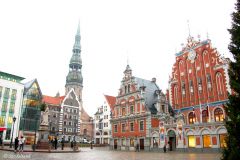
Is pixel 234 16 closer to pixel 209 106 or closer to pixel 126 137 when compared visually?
pixel 209 106

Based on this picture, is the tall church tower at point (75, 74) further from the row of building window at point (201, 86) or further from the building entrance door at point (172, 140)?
the building entrance door at point (172, 140)

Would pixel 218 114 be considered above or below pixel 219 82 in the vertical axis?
below

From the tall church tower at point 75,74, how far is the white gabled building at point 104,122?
3875cm

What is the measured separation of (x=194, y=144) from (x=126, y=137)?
16.8 metres

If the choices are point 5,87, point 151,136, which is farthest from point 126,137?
point 5,87

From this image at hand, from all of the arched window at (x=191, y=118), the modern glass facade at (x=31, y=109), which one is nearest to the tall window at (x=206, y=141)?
the arched window at (x=191, y=118)

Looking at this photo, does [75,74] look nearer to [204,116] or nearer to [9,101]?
[9,101]

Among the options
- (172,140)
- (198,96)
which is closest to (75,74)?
(172,140)

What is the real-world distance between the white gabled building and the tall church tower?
1526 inches

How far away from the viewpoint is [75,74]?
397ft

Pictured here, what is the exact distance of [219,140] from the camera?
3394cm

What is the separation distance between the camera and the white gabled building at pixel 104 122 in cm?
7850

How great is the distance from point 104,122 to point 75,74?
4811cm

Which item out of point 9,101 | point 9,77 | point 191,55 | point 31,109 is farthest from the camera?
point 31,109
